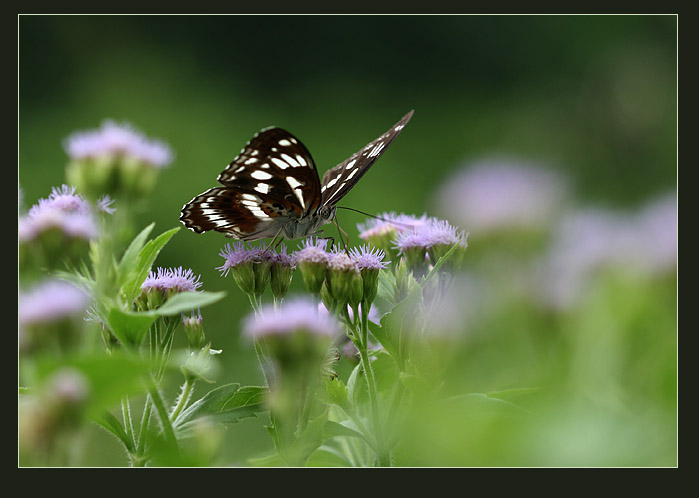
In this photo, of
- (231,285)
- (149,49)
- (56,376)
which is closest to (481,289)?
(56,376)

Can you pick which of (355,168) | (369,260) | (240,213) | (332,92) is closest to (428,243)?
(369,260)

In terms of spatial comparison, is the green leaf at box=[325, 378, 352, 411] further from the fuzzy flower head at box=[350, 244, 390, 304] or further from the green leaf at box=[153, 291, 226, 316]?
the green leaf at box=[153, 291, 226, 316]

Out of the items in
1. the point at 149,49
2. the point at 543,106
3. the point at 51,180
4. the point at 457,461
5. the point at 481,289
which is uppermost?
the point at 149,49

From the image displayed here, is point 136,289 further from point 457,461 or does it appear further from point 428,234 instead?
point 457,461

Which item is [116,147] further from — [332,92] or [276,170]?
[332,92]

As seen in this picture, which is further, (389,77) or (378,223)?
(389,77)

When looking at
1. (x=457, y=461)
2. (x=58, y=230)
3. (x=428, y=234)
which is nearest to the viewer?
(x=457, y=461)

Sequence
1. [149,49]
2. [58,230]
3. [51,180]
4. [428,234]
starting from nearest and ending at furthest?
[58,230]
[428,234]
[51,180]
[149,49]

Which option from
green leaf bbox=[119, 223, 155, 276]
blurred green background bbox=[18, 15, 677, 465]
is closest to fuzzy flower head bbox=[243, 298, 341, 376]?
green leaf bbox=[119, 223, 155, 276]
